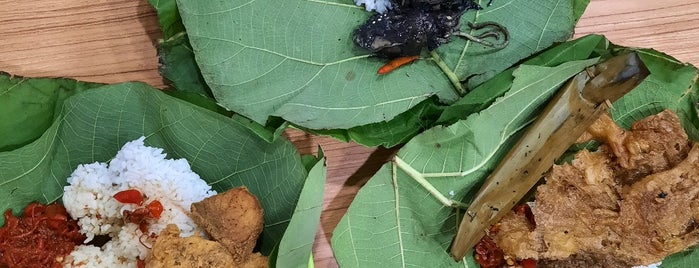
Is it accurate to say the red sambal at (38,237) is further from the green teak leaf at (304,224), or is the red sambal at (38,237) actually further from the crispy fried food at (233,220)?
the green teak leaf at (304,224)

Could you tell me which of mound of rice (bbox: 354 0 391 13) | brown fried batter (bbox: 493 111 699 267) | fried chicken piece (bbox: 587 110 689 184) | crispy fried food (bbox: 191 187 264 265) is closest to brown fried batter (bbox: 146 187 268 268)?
crispy fried food (bbox: 191 187 264 265)

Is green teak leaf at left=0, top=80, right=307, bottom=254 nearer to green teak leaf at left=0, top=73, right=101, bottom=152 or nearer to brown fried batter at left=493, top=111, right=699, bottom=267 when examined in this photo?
green teak leaf at left=0, top=73, right=101, bottom=152

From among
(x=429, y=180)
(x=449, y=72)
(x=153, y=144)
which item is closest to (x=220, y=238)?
(x=153, y=144)

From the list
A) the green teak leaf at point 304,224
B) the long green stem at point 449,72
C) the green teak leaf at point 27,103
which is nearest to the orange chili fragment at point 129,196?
the green teak leaf at point 27,103

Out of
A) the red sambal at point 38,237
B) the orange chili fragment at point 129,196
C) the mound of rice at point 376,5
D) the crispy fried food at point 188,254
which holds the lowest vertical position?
the red sambal at point 38,237

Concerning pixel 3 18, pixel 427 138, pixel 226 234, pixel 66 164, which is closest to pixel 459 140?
pixel 427 138

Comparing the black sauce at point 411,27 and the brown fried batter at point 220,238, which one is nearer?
the brown fried batter at point 220,238

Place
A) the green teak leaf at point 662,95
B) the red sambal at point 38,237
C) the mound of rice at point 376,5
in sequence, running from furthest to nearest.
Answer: the green teak leaf at point 662,95
the mound of rice at point 376,5
the red sambal at point 38,237
